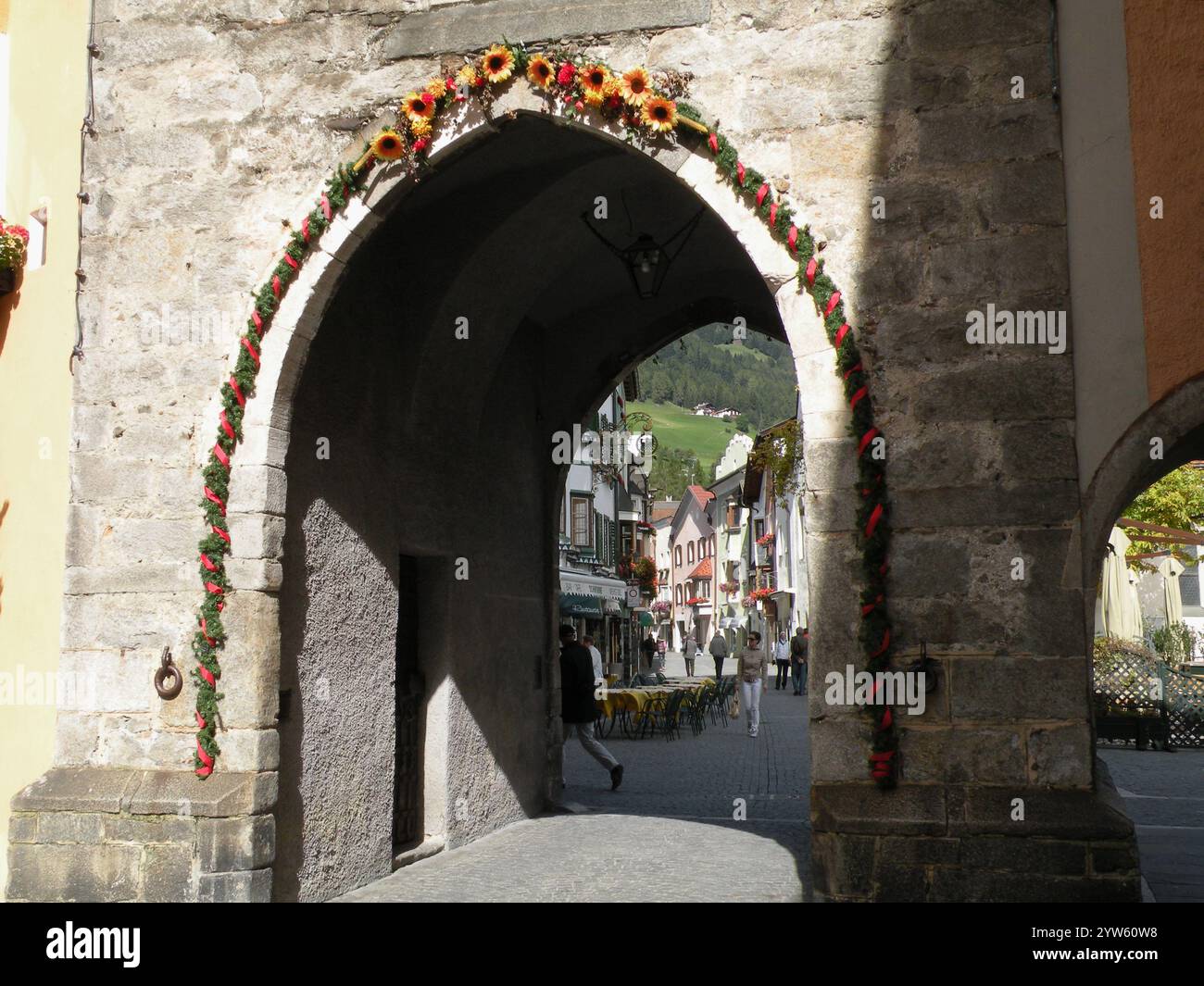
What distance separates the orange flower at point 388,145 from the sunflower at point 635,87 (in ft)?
3.41

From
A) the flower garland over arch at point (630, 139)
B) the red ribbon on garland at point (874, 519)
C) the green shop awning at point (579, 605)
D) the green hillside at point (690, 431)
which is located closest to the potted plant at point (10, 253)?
the flower garland over arch at point (630, 139)

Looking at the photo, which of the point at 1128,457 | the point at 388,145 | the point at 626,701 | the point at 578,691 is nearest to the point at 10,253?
the point at 388,145

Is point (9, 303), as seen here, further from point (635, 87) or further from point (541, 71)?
point (635, 87)

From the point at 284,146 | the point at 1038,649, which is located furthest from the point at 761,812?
the point at 284,146

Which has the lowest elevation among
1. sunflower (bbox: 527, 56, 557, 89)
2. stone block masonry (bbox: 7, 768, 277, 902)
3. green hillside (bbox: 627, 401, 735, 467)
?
stone block masonry (bbox: 7, 768, 277, 902)

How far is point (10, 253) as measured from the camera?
7.06m

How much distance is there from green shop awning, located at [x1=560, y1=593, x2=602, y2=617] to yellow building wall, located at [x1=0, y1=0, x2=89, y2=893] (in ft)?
51.5

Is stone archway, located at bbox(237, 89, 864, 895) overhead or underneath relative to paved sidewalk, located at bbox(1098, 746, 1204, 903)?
overhead

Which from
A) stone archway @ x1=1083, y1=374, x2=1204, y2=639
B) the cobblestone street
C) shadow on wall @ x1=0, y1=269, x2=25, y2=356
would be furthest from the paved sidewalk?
shadow on wall @ x1=0, y1=269, x2=25, y2=356

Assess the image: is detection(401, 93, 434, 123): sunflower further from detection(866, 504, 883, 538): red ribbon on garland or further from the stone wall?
detection(866, 504, 883, 538): red ribbon on garland

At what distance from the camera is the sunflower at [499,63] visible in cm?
637

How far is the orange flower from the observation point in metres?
6.42
